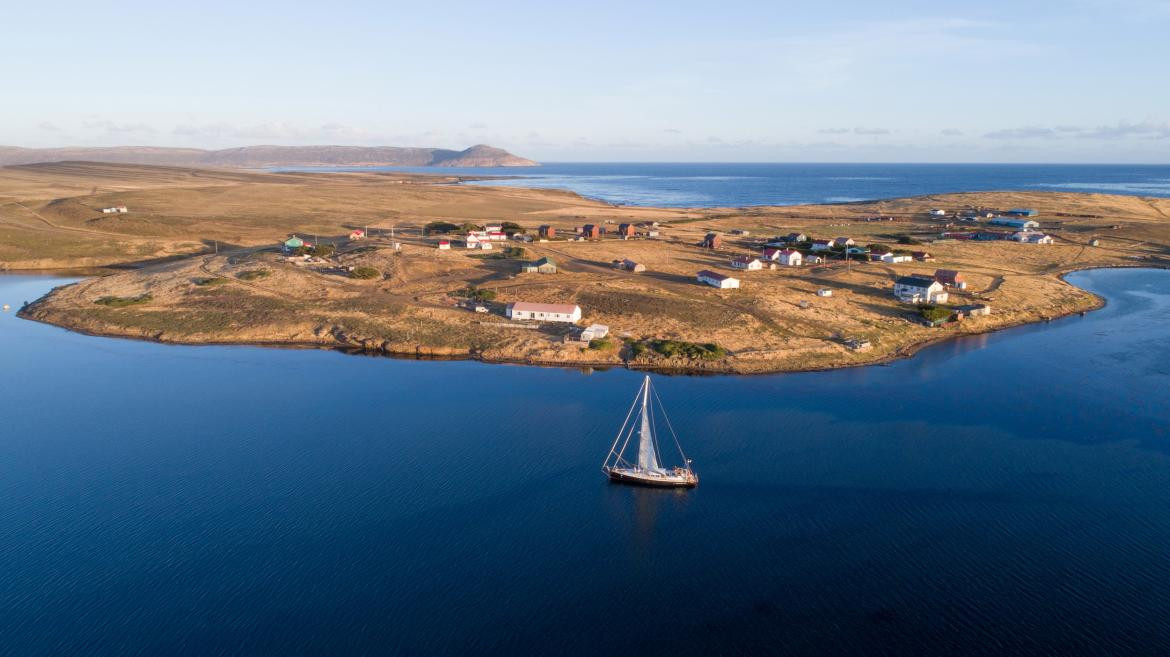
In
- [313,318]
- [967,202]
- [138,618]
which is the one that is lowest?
[138,618]

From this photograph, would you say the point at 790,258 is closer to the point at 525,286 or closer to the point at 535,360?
the point at 525,286

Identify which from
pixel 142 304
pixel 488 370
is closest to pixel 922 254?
pixel 488 370

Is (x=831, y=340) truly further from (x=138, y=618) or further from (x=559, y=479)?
(x=138, y=618)

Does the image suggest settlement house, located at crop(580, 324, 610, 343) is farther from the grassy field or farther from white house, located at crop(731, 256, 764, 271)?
white house, located at crop(731, 256, 764, 271)

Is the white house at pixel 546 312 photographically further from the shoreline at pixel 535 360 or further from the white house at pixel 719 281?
the white house at pixel 719 281

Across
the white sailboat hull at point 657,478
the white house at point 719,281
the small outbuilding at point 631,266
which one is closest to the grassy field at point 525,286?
the white house at point 719,281

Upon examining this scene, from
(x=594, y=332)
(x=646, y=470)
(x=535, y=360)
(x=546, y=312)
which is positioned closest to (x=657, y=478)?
(x=646, y=470)

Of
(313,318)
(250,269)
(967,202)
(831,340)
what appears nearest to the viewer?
(831,340)
